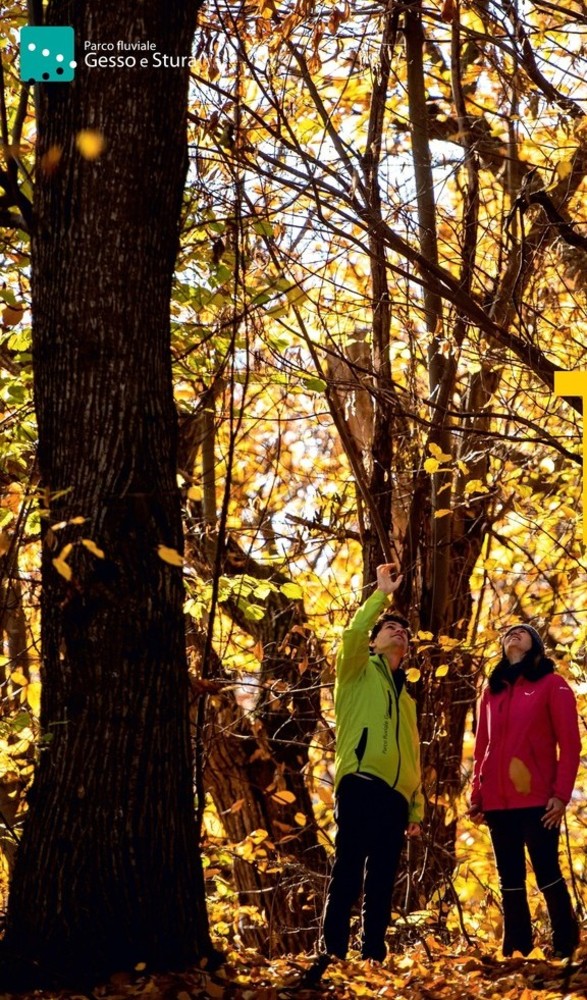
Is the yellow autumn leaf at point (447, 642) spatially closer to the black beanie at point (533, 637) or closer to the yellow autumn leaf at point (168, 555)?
the black beanie at point (533, 637)

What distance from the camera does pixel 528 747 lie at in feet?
18.9

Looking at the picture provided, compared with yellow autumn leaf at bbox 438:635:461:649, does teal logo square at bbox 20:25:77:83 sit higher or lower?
higher

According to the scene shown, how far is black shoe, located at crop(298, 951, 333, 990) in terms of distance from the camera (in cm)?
463

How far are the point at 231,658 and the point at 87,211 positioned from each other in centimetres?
522

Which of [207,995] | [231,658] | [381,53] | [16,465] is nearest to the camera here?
[207,995]

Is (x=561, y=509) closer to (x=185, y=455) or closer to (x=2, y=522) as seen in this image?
(x=185, y=455)

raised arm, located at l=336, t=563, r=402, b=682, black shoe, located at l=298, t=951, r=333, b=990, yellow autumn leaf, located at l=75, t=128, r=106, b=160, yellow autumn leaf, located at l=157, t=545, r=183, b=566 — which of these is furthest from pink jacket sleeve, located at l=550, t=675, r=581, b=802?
yellow autumn leaf, located at l=75, t=128, r=106, b=160

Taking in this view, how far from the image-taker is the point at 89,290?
460cm

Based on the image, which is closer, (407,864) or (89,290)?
(89,290)

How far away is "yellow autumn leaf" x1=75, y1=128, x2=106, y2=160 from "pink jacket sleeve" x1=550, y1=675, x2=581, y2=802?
340 centimetres

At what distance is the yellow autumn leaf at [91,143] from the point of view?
4648mm

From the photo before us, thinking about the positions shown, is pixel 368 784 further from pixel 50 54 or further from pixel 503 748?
pixel 50 54

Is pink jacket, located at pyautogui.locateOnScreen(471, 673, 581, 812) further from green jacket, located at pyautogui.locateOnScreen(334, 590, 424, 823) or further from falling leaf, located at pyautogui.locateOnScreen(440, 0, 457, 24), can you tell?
falling leaf, located at pyautogui.locateOnScreen(440, 0, 457, 24)

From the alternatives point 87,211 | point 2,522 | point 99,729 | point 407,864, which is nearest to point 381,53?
point 87,211
